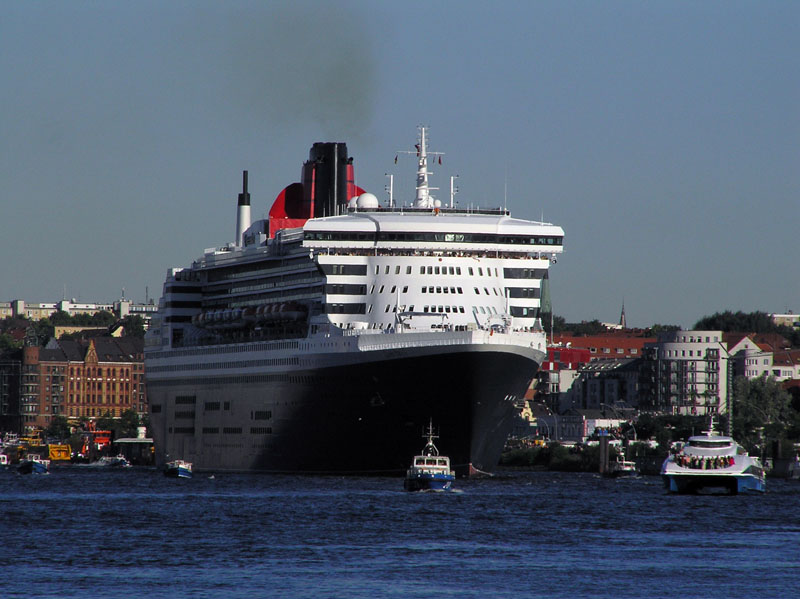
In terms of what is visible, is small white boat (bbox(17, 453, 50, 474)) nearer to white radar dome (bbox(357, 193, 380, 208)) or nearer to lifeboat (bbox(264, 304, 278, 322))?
lifeboat (bbox(264, 304, 278, 322))

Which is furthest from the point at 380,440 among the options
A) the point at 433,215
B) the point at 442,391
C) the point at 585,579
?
the point at 585,579

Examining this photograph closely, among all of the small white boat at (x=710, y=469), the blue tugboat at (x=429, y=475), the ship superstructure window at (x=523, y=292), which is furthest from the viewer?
the ship superstructure window at (x=523, y=292)

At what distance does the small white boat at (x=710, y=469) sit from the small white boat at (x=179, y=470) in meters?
29.9

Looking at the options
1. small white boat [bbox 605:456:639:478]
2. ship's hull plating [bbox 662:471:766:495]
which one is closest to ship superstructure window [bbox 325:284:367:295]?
ship's hull plating [bbox 662:471:766:495]

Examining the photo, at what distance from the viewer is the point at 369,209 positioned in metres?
104

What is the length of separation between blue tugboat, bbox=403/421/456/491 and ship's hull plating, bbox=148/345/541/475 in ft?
13.4

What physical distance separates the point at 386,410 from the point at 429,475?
764 cm

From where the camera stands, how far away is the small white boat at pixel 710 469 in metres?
96.9

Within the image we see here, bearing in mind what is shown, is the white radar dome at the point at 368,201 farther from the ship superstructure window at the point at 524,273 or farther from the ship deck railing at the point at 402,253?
the ship superstructure window at the point at 524,273

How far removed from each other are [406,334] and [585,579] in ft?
131

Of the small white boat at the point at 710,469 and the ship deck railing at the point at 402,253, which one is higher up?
the ship deck railing at the point at 402,253

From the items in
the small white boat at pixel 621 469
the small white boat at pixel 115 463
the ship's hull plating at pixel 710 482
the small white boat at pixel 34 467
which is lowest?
the small white boat at pixel 115 463

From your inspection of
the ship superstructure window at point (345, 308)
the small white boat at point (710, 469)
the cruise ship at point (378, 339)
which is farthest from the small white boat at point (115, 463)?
the small white boat at point (710, 469)

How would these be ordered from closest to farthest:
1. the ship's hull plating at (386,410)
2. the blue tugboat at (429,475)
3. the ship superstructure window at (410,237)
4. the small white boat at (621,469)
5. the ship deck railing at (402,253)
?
the blue tugboat at (429,475) → the ship's hull plating at (386,410) → the ship deck railing at (402,253) → the ship superstructure window at (410,237) → the small white boat at (621,469)
